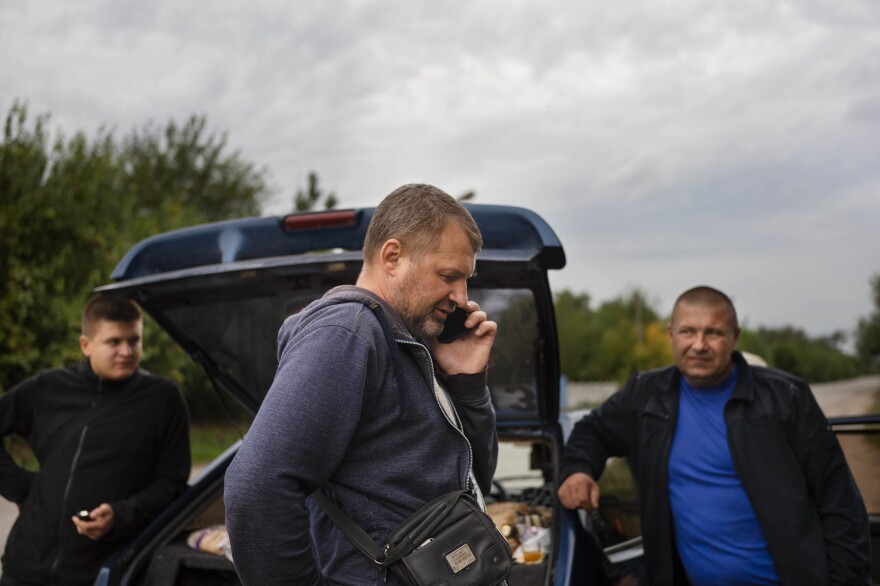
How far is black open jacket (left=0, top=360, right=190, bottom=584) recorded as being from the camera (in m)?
2.91

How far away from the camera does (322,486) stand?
1531mm

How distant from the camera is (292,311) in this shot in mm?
3025

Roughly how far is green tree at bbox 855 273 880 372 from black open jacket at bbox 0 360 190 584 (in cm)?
4459

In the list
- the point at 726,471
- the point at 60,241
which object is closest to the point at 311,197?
the point at 60,241

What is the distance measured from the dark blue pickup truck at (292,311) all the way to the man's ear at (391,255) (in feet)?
2.71

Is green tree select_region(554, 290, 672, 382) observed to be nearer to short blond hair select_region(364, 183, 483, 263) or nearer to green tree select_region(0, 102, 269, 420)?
green tree select_region(0, 102, 269, 420)

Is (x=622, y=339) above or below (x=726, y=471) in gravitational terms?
below

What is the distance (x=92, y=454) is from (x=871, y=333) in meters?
47.4

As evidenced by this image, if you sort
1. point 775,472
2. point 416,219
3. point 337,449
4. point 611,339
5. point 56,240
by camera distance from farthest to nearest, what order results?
1. point 611,339
2. point 56,240
3. point 775,472
4. point 416,219
5. point 337,449

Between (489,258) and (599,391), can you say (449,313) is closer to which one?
(489,258)

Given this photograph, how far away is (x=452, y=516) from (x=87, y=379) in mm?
2236

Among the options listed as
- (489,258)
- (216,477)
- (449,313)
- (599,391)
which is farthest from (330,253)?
(599,391)

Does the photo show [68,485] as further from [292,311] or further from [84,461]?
[292,311]

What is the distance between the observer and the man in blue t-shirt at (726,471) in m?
2.72
